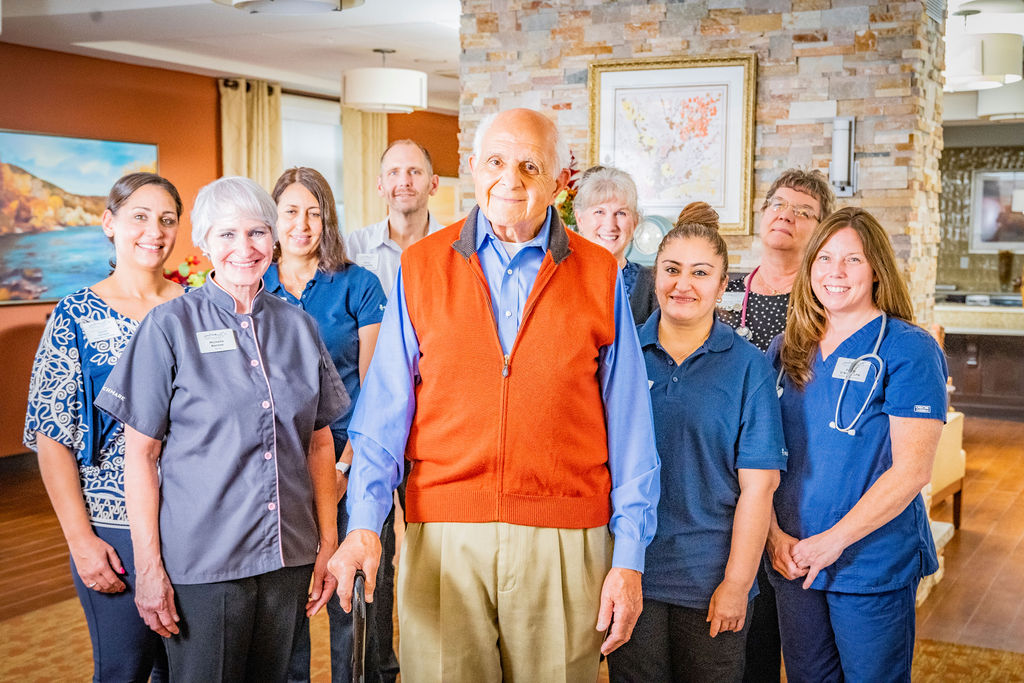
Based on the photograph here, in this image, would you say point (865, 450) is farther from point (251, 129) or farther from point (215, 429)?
point (251, 129)

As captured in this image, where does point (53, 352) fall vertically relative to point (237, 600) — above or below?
above

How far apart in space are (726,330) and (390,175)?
61.8 inches

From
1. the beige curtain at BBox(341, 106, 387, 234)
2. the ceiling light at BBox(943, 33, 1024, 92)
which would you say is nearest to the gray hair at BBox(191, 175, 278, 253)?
the ceiling light at BBox(943, 33, 1024, 92)

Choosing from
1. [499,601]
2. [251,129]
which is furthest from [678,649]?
[251,129]

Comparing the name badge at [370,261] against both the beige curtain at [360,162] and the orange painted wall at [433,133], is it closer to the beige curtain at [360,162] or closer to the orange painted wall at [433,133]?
the beige curtain at [360,162]

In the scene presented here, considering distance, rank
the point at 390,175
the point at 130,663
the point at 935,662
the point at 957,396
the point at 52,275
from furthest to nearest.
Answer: the point at 957,396 → the point at 52,275 → the point at 935,662 → the point at 390,175 → the point at 130,663

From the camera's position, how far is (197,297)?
80.0 inches

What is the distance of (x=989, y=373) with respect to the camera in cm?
956

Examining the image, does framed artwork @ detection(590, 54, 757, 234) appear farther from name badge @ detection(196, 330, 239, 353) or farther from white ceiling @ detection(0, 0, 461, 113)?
name badge @ detection(196, 330, 239, 353)

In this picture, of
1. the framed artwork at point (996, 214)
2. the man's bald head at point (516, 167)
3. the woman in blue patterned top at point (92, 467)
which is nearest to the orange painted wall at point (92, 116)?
the woman in blue patterned top at point (92, 467)

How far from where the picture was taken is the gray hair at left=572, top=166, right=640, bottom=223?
2.88 meters

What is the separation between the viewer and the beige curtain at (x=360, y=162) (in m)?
9.99

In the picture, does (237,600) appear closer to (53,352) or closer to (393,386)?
(393,386)

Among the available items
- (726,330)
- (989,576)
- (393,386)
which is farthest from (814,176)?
(989,576)
